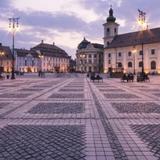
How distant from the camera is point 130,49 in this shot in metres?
103

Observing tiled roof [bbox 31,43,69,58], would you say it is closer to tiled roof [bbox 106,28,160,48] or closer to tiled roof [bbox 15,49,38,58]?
tiled roof [bbox 15,49,38,58]

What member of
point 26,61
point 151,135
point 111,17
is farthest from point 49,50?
point 151,135

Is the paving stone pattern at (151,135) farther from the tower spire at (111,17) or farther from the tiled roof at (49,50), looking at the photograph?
the tiled roof at (49,50)

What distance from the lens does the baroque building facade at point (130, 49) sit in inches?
3735

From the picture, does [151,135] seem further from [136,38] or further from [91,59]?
[91,59]

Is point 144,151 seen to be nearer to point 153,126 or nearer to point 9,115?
point 153,126

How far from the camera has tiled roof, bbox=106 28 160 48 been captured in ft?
318

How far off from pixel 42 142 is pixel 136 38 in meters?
100

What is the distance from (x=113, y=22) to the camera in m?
110

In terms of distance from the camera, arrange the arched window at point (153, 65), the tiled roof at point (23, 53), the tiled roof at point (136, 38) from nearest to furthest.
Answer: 1. the arched window at point (153, 65)
2. the tiled roof at point (136, 38)
3. the tiled roof at point (23, 53)

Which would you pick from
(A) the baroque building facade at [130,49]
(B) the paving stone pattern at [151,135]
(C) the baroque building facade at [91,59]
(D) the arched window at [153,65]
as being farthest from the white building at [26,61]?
(B) the paving stone pattern at [151,135]

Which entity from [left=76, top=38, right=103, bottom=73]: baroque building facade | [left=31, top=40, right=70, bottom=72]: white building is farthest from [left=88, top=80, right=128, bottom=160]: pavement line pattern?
[left=31, top=40, right=70, bottom=72]: white building

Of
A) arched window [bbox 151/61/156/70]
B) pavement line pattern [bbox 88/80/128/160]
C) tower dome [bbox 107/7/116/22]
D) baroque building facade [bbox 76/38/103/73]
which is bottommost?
pavement line pattern [bbox 88/80/128/160]

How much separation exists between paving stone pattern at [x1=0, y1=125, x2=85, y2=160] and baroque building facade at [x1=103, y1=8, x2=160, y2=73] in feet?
274
